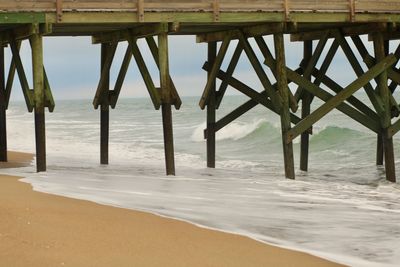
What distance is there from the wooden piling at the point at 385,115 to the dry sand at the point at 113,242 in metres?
7.76

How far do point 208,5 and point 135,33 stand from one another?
1679 millimetres

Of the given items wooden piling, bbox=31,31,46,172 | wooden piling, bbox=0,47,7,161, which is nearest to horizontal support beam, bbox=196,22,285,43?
wooden piling, bbox=0,47,7,161

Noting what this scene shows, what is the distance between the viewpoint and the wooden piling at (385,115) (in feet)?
49.7

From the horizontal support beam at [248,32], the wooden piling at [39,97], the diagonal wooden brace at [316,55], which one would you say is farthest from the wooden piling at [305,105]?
the wooden piling at [39,97]

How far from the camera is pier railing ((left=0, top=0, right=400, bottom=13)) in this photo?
12.9 m

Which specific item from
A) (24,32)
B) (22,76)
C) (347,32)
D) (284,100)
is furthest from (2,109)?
(347,32)

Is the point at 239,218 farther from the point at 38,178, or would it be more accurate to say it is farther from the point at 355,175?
the point at 355,175

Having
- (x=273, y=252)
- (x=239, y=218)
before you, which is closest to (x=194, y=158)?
(x=239, y=218)

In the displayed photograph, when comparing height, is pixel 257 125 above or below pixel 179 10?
below

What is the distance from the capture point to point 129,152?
25000 millimetres

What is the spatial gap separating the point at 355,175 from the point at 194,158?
19.8 ft

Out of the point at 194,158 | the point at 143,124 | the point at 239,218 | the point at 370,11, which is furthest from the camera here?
the point at 143,124

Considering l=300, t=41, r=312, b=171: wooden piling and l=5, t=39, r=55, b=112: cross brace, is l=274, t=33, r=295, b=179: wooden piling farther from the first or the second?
l=5, t=39, r=55, b=112: cross brace

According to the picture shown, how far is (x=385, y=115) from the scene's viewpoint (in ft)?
49.5
